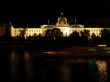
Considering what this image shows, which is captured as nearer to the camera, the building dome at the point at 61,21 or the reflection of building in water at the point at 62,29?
the reflection of building in water at the point at 62,29

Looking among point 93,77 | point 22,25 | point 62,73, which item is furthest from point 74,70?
point 22,25

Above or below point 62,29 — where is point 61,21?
above

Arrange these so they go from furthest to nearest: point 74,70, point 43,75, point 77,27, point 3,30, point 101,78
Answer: point 77,27
point 3,30
point 74,70
point 43,75
point 101,78

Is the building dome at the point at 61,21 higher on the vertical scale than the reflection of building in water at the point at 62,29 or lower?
higher

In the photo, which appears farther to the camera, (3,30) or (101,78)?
(3,30)

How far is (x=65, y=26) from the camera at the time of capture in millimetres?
134875

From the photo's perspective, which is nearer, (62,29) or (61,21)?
(62,29)

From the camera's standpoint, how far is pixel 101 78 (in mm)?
19328

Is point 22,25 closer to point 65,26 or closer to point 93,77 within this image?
point 65,26

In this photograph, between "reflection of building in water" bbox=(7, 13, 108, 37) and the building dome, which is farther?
the building dome

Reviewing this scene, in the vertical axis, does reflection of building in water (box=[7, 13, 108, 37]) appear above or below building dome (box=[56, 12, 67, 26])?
below

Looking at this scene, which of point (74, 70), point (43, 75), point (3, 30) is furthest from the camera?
point (3, 30)

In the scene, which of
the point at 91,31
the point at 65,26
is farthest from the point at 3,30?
the point at 91,31

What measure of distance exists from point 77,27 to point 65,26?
4.29 meters
